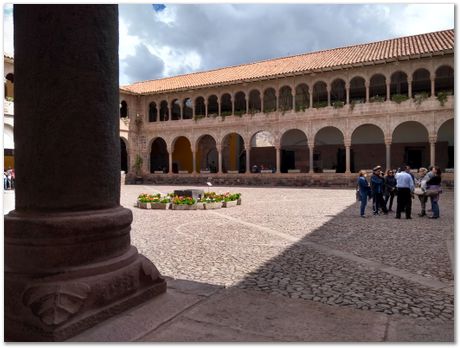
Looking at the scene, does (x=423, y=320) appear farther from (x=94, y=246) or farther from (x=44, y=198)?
(x=44, y=198)

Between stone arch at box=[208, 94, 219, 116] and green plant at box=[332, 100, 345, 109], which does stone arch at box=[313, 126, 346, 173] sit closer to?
green plant at box=[332, 100, 345, 109]

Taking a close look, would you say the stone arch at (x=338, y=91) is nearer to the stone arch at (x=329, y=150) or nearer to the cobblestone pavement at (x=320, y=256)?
the stone arch at (x=329, y=150)

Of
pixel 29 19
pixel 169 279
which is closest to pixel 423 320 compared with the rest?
pixel 169 279

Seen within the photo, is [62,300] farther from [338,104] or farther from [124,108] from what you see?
[124,108]

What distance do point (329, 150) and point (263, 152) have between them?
5850 millimetres

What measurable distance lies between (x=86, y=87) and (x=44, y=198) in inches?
34.3

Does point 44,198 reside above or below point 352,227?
above

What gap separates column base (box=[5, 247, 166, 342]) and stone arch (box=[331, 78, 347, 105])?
26.0m

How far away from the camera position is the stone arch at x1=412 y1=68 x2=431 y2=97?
2406 centimetres

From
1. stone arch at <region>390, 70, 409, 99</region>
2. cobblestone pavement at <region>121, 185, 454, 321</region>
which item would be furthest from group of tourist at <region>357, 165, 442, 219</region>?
stone arch at <region>390, 70, 409, 99</region>

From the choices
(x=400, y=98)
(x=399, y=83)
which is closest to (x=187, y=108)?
(x=399, y=83)

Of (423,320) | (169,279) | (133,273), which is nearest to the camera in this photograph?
(133,273)

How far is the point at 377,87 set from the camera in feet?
86.5

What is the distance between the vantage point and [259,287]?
4.18 metres
